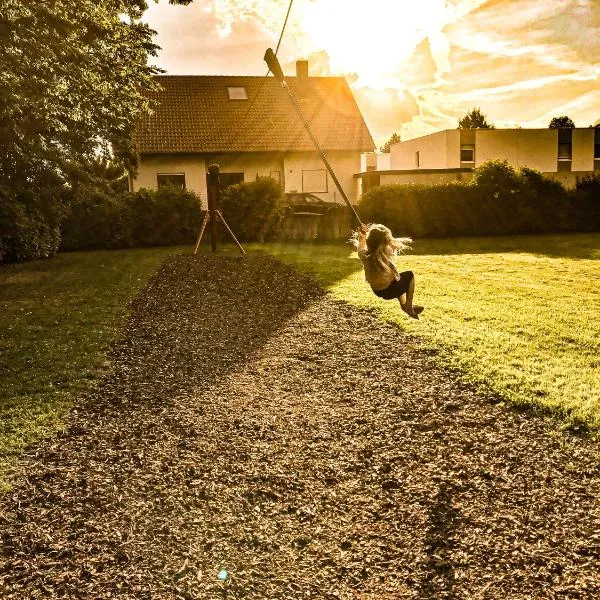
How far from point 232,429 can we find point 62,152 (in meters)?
13.6

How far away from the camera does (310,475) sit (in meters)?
4.71

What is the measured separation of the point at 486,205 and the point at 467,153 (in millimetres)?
20592

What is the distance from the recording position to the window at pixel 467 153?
4183 centimetres

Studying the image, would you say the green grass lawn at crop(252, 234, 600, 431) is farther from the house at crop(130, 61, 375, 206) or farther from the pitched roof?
the pitched roof

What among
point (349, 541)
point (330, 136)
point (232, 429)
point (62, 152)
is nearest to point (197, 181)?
point (330, 136)

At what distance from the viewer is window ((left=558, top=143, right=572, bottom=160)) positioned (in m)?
44.4

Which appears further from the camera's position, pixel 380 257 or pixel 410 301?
pixel 410 301

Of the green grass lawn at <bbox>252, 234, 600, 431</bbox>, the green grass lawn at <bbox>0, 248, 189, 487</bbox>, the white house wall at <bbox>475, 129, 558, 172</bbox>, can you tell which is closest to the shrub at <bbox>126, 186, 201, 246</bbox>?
the green grass lawn at <bbox>0, 248, 189, 487</bbox>

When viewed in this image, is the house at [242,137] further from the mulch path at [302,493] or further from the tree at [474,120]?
the tree at [474,120]

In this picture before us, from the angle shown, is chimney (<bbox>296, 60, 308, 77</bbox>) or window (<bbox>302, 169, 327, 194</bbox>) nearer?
window (<bbox>302, 169, 327, 194</bbox>)

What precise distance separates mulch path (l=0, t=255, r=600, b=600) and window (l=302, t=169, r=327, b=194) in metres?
26.8

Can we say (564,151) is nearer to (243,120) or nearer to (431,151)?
(431,151)

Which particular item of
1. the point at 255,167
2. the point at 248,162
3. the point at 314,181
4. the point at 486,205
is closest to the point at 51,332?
the point at 486,205

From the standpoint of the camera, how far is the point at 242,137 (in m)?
32.4
